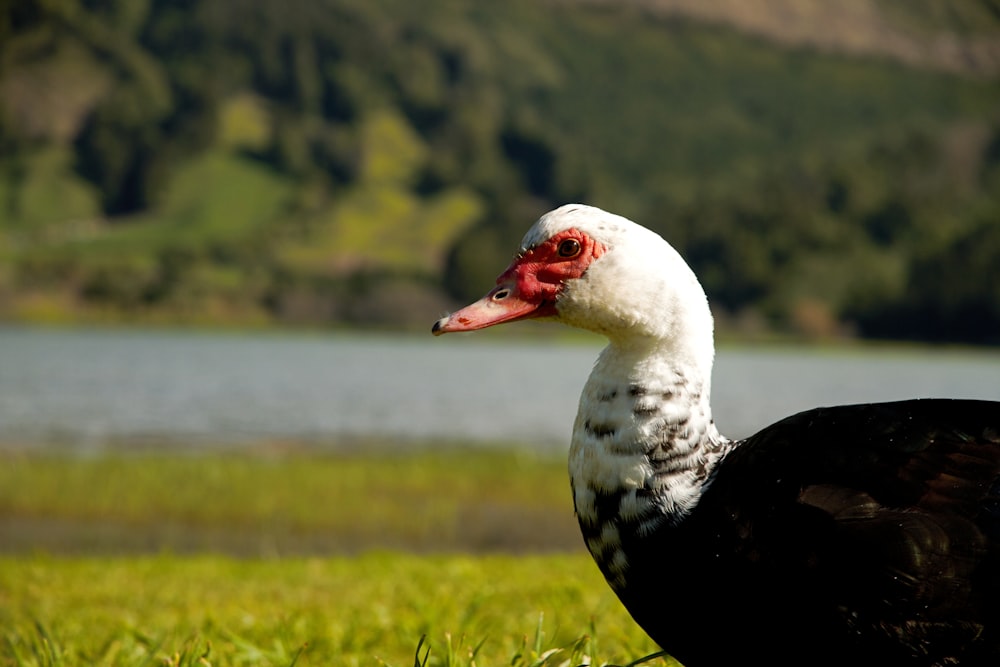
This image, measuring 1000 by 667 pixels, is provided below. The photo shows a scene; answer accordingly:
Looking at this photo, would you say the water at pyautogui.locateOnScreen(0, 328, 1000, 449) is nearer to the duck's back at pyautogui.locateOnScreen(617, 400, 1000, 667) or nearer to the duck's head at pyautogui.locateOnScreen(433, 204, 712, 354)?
the duck's head at pyautogui.locateOnScreen(433, 204, 712, 354)

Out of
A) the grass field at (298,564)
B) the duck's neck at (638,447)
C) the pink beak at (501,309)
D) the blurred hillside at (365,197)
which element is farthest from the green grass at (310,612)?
the blurred hillside at (365,197)

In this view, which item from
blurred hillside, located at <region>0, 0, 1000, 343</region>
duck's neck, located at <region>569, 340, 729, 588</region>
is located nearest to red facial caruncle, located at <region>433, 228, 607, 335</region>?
duck's neck, located at <region>569, 340, 729, 588</region>

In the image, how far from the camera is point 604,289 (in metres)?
3.23

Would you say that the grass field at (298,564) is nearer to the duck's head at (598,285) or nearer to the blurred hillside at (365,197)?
the duck's head at (598,285)

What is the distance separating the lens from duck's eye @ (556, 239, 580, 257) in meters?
3.29

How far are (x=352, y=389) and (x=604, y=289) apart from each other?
3497 centimetres

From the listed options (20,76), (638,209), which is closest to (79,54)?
(20,76)

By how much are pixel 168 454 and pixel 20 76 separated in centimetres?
17656

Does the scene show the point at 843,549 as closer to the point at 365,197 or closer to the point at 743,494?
the point at 743,494

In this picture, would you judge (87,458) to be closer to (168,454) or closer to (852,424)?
(168,454)

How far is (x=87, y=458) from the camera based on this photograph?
19562mm

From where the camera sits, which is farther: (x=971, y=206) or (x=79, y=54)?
(x=79, y=54)

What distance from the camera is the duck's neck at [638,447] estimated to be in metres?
3.13

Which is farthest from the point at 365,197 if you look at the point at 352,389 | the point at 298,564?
the point at 298,564
